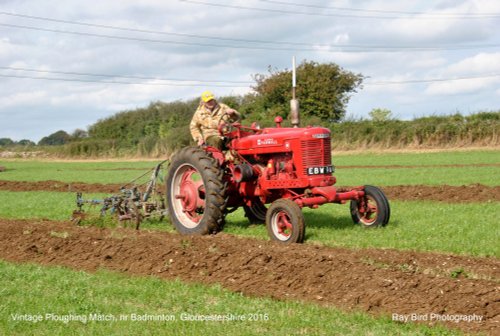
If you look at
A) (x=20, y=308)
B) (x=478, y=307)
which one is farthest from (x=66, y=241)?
(x=478, y=307)

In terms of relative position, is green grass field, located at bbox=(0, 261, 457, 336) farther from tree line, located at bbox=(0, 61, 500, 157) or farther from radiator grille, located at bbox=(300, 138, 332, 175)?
tree line, located at bbox=(0, 61, 500, 157)

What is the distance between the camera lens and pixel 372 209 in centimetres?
1041

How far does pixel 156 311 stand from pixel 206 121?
5195mm

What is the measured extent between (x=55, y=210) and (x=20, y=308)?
8.93 meters

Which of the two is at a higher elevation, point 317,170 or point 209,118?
point 209,118

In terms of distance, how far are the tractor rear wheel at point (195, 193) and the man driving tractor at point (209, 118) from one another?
0.42 meters

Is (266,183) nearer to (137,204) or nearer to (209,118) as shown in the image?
(209,118)

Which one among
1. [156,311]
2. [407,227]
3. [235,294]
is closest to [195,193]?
[407,227]

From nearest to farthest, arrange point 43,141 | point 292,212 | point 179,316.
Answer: point 179,316 < point 292,212 < point 43,141

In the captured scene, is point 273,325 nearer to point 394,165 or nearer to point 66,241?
point 66,241

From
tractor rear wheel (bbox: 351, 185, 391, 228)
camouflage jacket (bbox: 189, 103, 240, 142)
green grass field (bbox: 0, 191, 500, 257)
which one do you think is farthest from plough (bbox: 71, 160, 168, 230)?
tractor rear wheel (bbox: 351, 185, 391, 228)

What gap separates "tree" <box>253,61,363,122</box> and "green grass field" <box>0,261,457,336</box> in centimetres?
3765

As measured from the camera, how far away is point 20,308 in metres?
6.42

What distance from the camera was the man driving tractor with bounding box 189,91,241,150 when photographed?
10.7 m
